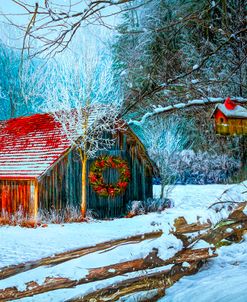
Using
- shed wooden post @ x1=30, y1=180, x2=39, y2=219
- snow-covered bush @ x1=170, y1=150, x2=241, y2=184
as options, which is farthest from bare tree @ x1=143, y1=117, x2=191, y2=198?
shed wooden post @ x1=30, y1=180, x2=39, y2=219

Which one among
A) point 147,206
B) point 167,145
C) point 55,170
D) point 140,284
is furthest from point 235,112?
point 167,145

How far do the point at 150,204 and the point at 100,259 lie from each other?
10847 millimetres

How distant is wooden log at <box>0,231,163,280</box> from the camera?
4.61 metres

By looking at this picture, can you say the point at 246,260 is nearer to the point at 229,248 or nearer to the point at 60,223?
the point at 229,248

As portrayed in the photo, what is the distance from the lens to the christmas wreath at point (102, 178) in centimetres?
1455

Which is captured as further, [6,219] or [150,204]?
[150,204]

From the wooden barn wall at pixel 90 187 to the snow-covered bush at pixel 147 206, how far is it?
0.33 meters

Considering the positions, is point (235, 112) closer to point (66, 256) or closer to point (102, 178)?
point (66, 256)

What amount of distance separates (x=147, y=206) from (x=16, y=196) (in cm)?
532

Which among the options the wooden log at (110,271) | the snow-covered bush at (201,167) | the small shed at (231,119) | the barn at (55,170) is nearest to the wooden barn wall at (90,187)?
the barn at (55,170)

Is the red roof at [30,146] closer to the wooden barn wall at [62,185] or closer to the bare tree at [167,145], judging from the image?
the wooden barn wall at [62,185]

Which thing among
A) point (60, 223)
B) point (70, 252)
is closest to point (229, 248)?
point (70, 252)

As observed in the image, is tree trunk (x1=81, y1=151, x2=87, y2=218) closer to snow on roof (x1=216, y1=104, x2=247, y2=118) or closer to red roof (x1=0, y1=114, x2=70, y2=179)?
red roof (x1=0, y1=114, x2=70, y2=179)

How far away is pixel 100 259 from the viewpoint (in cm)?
522
